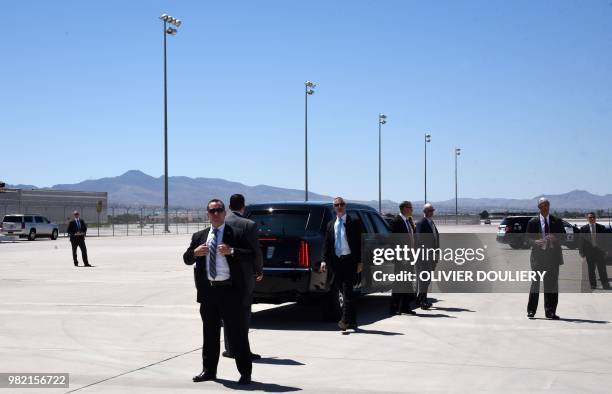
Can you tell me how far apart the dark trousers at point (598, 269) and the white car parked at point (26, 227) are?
40.8 metres

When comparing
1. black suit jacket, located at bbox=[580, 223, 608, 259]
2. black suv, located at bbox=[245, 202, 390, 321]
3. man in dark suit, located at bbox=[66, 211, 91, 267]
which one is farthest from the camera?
man in dark suit, located at bbox=[66, 211, 91, 267]

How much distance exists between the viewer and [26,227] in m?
51.2

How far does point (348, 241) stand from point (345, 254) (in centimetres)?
18

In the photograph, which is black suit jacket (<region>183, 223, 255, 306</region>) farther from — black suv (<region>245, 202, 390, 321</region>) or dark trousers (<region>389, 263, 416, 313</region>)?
dark trousers (<region>389, 263, 416, 313</region>)

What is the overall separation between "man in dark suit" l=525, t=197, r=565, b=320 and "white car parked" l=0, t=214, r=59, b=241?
43.7m

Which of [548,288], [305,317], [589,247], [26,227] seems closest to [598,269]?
[589,247]

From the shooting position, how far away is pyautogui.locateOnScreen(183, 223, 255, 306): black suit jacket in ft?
26.0

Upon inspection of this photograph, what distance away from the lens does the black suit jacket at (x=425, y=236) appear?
45.1ft

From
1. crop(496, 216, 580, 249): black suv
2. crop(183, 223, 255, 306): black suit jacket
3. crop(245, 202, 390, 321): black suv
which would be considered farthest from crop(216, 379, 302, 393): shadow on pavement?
crop(496, 216, 580, 249): black suv

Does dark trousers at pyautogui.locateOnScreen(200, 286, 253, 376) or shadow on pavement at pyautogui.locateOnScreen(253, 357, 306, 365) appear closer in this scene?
dark trousers at pyautogui.locateOnScreen(200, 286, 253, 376)

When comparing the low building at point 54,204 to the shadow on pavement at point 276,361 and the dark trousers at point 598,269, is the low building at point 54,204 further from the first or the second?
the shadow on pavement at point 276,361

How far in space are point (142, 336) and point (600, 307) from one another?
794cm

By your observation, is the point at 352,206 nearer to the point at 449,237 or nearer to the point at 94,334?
the point at 94,334

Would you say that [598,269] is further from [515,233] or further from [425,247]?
[515,233]
